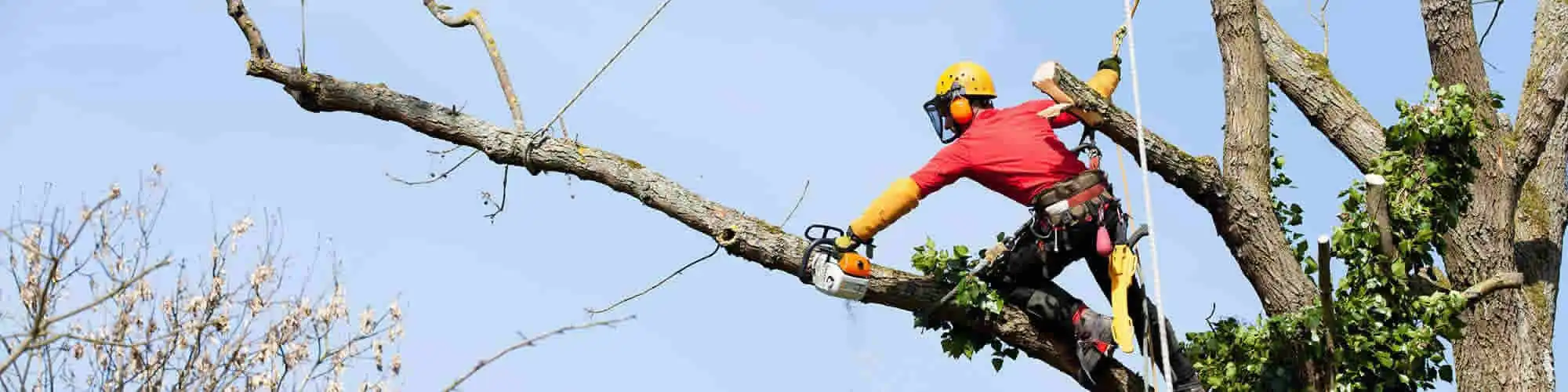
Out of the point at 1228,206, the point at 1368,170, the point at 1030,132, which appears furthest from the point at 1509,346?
the point at 1030,132

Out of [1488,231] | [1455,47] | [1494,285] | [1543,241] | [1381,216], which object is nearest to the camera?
[1381,216]

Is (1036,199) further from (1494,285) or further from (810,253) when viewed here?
(1494,285)

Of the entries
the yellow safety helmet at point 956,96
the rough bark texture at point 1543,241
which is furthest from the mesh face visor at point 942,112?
the rough bark texture at point 1543,241

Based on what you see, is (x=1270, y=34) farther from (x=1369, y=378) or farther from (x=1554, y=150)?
(x=1369, y=378)

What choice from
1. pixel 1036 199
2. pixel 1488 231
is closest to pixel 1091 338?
pixel 1036 199

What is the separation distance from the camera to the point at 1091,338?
695 cm

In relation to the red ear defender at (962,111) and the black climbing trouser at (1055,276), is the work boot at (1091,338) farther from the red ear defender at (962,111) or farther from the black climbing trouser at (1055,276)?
the red ear defender at (962,111)

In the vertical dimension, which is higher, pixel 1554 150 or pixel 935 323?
pixel 1554 150

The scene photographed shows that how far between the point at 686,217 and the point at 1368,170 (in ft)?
9.39

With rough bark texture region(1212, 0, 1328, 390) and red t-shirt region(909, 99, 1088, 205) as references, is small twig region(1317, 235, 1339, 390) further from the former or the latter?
red t-shirt region(909, 99, 1088, 205)

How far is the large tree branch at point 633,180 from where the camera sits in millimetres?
7129

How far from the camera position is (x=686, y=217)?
7414 mm

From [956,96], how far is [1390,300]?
1867 mm

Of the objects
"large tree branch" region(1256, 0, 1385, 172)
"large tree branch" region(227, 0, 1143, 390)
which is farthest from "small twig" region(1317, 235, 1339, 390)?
"large tree branch" region(1256, 0, 1385, 172)
